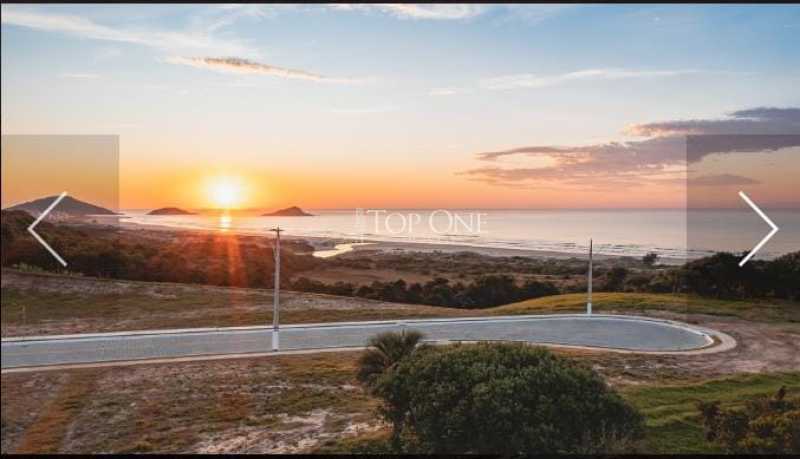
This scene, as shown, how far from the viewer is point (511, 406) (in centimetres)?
607

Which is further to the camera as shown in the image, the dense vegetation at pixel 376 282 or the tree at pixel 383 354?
the dense vegetation at pixel 376 282

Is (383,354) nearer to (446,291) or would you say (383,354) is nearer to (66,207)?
(66,207)

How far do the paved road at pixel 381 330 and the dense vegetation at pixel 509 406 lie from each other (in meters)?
5.46

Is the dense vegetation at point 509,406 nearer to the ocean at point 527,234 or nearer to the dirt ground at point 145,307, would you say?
the dirt ground at point 145,307

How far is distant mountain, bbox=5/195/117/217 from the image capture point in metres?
4.86

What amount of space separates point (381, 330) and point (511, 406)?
8.65 metres

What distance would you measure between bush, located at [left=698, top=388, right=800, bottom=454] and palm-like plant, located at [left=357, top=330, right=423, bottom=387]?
3.99m

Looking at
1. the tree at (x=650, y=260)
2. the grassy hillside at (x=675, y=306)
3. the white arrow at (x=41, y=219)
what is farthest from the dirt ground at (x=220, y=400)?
the tree at (x=650, y=260)

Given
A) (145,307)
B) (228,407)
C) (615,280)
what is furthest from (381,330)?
(615,280)

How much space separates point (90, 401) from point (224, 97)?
15.4 ft

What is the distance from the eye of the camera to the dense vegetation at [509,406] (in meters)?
6.08

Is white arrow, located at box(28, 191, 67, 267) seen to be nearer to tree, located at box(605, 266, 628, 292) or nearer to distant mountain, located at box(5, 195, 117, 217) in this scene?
distant mountain, located at box(5, 195, 117, 217)

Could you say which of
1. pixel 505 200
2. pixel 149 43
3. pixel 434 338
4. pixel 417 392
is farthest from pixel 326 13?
pixel 505 200

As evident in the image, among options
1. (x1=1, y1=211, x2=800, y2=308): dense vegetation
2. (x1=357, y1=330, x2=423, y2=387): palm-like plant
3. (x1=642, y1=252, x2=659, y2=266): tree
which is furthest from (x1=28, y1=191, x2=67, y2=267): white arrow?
(x1=642, y1=252, x2=659, y2=266): tree
